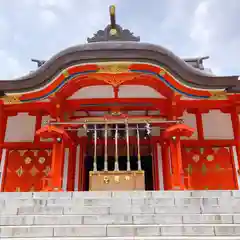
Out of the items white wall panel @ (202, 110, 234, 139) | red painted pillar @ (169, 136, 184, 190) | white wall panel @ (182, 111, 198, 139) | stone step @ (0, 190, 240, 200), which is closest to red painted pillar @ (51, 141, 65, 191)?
stone step @ (0, 190, 240, 200)

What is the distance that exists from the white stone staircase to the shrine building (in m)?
2.32

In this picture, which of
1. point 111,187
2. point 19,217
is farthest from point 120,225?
point 111,187

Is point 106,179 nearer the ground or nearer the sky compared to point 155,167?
nearer the ground

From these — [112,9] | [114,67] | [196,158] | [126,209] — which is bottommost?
[126,209]

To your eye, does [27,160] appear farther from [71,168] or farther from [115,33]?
[115,33]

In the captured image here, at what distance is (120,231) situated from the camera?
204 inches

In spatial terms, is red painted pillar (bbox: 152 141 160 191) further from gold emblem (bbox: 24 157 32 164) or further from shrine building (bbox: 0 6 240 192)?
gold emblem (bbox: 24 157 32 164)

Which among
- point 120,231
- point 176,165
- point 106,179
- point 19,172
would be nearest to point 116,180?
point 106,179

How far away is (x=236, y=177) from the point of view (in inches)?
400

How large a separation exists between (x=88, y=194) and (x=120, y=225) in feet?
4.04

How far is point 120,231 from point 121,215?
17.7 inches

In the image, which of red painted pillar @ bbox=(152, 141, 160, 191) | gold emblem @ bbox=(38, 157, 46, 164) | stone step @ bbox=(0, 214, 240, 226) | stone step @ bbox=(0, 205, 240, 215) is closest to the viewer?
stone step @ bbox=(0, 214, 240, 226)

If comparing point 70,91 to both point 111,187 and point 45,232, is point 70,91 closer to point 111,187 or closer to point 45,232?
point 111,187

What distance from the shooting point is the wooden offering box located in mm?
8430
